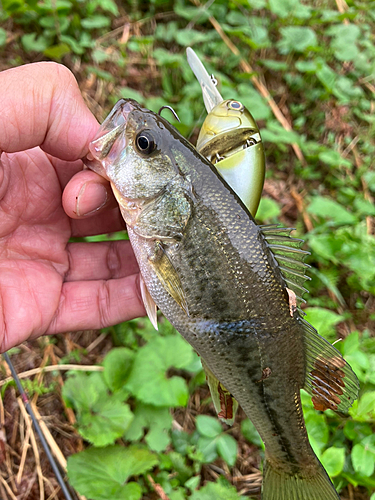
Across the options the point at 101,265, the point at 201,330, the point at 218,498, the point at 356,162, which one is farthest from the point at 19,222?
the point at 356,162

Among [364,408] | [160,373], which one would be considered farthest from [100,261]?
[364,408]

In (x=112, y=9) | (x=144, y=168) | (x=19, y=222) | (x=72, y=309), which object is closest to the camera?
(x=144, y=168)

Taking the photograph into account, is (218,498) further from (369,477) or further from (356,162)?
(356,162)

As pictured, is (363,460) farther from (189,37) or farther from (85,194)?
(189,37)

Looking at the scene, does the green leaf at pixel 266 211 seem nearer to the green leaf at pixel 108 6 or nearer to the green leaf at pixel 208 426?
the green leaf at pixel 208 426

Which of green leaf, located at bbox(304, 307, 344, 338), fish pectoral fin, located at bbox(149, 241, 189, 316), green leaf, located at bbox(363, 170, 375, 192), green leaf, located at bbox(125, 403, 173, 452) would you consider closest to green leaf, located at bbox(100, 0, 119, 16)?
fish pectoral fin, located at bbox(149, 241, 189, 316)

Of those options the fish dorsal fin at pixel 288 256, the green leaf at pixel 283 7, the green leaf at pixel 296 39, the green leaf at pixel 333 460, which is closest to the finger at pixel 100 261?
the fish dorsal fin at pixel 288 256

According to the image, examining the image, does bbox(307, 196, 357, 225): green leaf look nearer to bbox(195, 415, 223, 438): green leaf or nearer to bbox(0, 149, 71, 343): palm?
bbox(195, 415, 223, 438): green leaf
